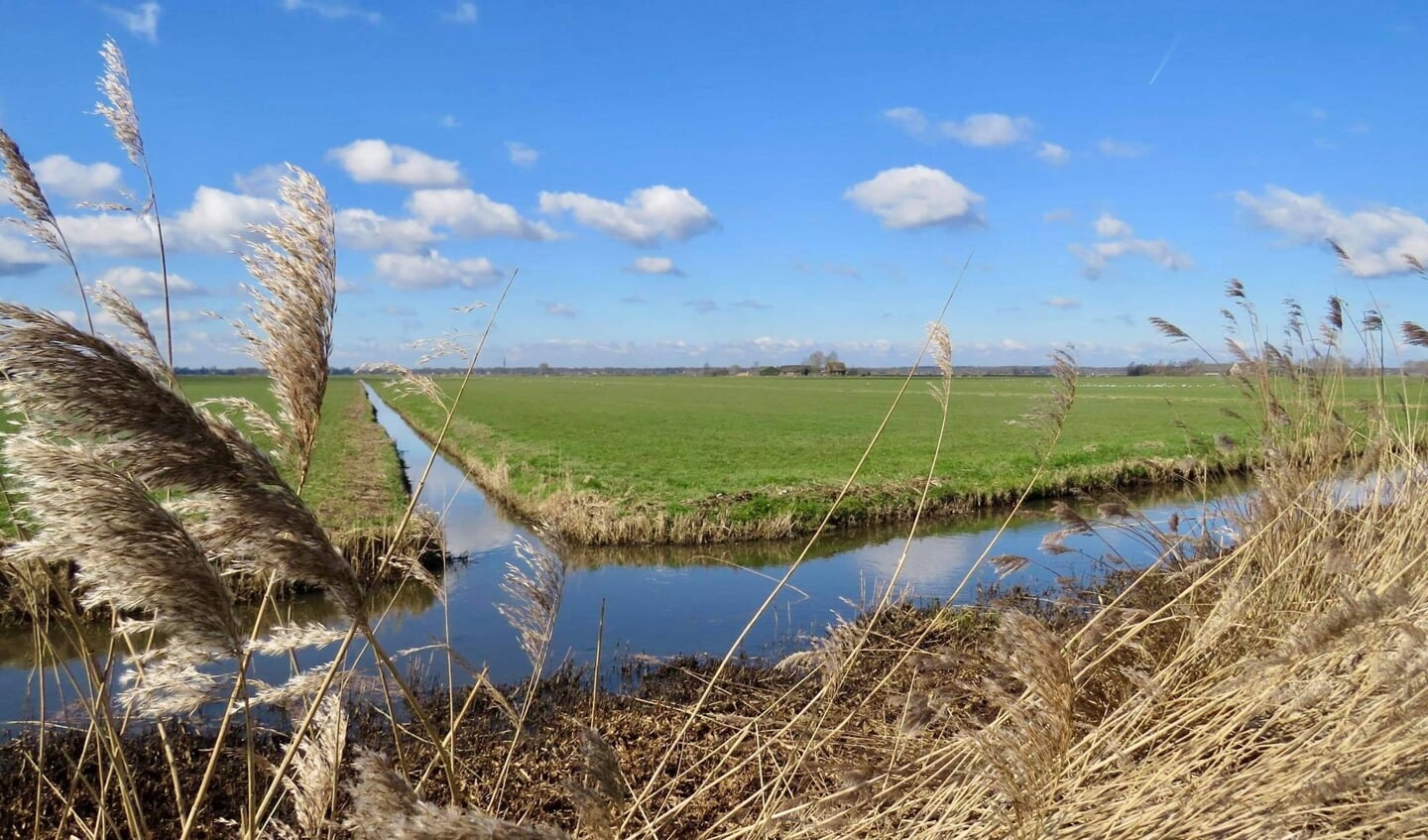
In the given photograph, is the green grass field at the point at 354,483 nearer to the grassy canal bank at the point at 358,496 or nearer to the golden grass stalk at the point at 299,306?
the grassy canal bank at the point at 358,496

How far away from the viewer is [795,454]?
101ft

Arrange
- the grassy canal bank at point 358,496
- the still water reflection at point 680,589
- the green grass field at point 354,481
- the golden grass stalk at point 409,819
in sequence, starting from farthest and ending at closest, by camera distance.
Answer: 1. the green grass field at point 354,481
2. the grassy canal bank at point 358,496
3. the still water reflection at point 680,589
4. the golden grass stalk at point 409,819

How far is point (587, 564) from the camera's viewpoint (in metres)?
15.9

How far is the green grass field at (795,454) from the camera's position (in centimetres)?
1917

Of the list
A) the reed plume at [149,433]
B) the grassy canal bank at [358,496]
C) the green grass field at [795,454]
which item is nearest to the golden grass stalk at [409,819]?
the reed plume at [149,433]

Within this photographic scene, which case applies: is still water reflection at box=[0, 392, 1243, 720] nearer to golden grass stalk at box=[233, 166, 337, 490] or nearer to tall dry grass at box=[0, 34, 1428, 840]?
tall dry grass at box=[0, 34, 1428, 840]

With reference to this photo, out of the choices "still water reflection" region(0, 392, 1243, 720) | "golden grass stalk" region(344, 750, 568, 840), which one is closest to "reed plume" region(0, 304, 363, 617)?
"golden grass stalk" region(344, 750, 568, 840)

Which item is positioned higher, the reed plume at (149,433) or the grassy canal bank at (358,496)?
the reed plume at (149,433)

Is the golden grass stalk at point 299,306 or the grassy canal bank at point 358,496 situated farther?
the grassy canal bank at point 358,496

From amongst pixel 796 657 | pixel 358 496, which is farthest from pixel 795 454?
pixel 796 657

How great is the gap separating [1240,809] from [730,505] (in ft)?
55.5

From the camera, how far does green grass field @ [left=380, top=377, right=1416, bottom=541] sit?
62.9 ft

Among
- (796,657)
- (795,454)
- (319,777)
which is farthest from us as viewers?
(795,454)

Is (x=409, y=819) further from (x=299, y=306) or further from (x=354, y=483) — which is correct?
(x=354, y=483)
